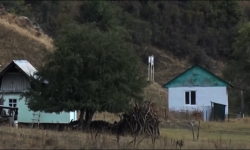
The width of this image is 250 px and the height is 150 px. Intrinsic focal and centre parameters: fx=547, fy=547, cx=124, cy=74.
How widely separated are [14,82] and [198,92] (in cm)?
2027

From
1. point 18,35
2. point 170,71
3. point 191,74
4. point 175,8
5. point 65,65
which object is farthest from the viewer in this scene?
point 175,8

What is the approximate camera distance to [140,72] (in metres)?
28.8

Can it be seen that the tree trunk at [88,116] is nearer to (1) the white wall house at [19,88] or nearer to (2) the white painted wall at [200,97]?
(1) the white wall house at [19,88]

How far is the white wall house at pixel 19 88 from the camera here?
112 feet

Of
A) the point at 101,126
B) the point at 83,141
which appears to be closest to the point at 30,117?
the point at 101,126

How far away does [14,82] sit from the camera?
34.8m

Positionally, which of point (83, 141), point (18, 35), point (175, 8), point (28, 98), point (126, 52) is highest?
point (175, 8)

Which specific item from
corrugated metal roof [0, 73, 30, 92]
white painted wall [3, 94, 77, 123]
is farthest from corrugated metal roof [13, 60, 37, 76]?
white painted wall [3, 94, 77, 123]

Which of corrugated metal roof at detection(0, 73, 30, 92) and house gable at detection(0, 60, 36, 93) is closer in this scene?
house gable at detection(0, 60, 36, 93)

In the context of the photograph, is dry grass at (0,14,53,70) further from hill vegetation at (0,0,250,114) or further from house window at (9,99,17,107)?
house window at (9,99,17,107)

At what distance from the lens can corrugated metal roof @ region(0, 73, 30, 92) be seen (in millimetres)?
34406

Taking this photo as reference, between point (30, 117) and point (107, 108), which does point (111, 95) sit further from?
point (30, 117)

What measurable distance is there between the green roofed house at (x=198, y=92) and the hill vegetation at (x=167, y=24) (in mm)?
15062

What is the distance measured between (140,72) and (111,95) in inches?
102
